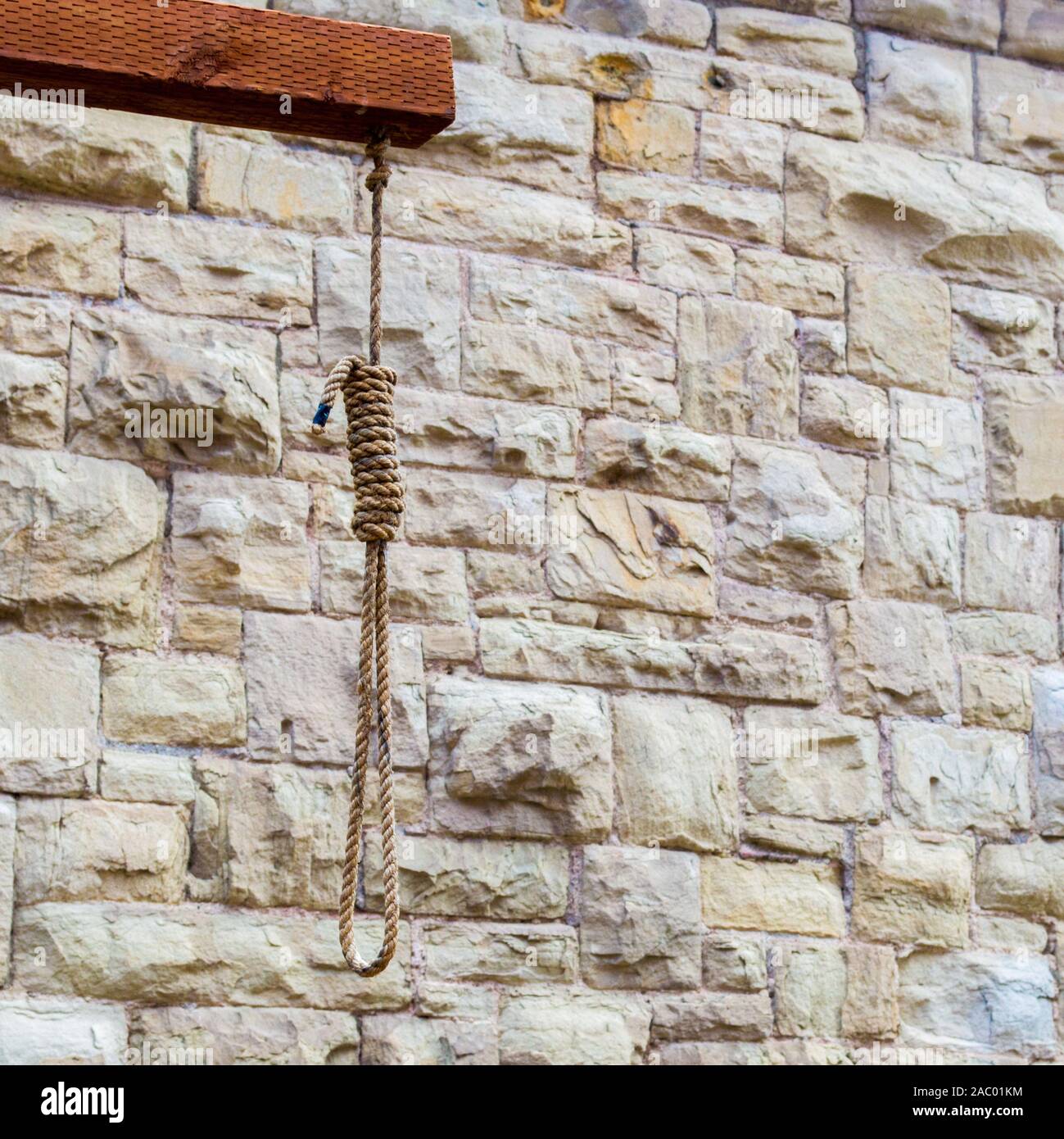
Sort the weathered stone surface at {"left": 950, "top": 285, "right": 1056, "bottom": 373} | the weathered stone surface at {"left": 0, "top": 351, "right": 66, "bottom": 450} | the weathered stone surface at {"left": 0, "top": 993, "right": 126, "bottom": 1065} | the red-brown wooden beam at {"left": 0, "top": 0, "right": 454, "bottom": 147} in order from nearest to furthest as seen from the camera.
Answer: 1. the red-brown wooden beam at {"left": 0, "top": 0, "right": 454, "bottom": 147}
2. the weathered stone surface at {"left": 0, "top": 993, "right": 126, "bottom": 1065}
3. the weathered stone surface at {"left": 0, "top": 351, "right": 66, "bottom": 450}
4. the weathered stone surface at {"left": 950, "top": 285, "right": 1056, "bottom": 373}

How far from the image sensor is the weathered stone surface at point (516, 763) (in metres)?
2.83

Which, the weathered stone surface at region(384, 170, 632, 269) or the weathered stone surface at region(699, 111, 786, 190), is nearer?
the weathered stone surface at region(384, 170, 632, 269)

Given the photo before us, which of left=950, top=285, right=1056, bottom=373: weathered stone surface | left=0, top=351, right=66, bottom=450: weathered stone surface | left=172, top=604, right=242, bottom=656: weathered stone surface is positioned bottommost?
left=172, top=604, right=242, bottom=656: weathered stone surface

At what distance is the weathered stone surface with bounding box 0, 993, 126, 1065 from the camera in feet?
8.14

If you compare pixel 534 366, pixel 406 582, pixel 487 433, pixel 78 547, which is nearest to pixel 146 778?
pixel 78 547

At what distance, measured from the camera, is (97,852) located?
2.60 m

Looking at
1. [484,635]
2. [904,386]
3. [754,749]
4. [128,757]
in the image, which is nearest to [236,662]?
[128,757]

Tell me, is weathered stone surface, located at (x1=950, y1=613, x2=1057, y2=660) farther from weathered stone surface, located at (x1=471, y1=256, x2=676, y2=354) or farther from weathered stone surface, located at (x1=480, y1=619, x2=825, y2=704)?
weathered stone surface, located at (x1=471, y1=256, x2=676, y2=354)

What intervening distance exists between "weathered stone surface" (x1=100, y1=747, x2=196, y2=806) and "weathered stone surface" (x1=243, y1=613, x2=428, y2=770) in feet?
0.38

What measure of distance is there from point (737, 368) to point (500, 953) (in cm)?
Answer: 115

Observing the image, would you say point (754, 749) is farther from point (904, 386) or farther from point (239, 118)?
point (239, 118)

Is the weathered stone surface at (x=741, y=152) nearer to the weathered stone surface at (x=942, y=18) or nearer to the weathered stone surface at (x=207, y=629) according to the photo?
the weathered stone surface at (x=942, y=18)

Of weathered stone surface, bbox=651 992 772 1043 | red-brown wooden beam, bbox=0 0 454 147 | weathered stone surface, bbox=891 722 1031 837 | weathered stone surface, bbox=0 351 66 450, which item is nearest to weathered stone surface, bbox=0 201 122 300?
weathered stone surface, bbox=0 351 66 450

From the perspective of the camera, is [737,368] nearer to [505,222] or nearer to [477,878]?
[505,222]
